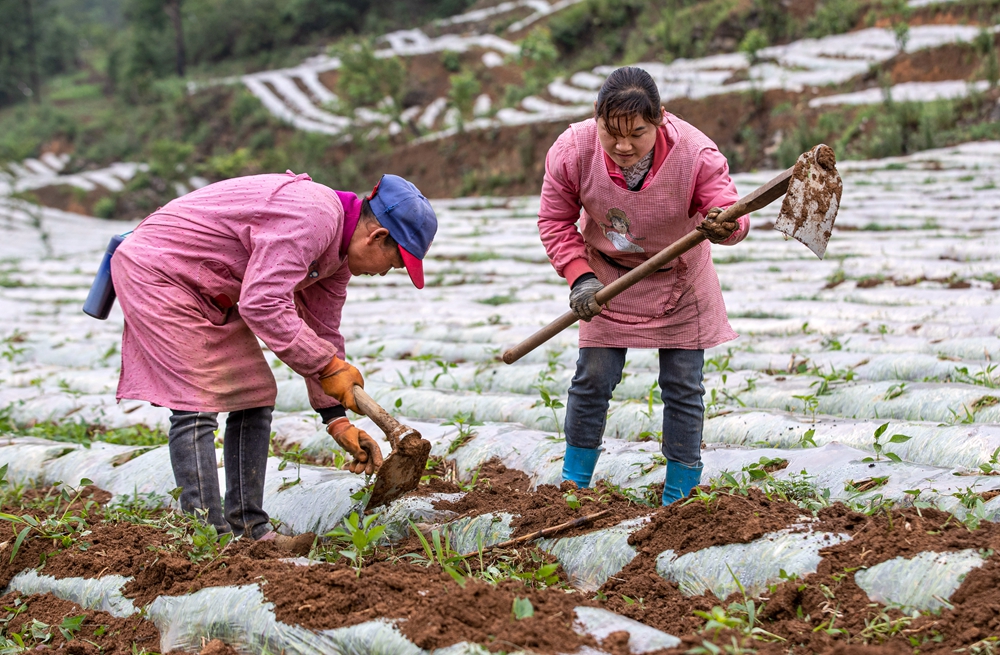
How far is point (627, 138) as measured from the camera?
224 centimetres

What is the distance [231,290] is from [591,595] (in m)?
1.30

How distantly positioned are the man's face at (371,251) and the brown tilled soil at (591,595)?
30.1 inches

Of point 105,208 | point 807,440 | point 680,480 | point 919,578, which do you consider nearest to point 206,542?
point 680,480

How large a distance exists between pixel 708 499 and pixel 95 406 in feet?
11.5

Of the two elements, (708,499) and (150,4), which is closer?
(708,499)

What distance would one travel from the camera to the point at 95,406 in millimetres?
4504

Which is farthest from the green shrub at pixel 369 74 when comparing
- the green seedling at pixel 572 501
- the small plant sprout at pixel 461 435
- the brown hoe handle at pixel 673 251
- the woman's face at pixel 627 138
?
the green seedling at pixel 572 501

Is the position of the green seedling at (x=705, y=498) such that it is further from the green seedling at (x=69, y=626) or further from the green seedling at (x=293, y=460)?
the green seedling at (x=69, y=626)

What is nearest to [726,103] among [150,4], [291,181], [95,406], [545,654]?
[95,406]

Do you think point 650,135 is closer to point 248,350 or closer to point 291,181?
point 291,181

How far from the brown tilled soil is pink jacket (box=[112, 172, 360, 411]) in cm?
46

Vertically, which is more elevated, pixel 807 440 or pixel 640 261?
pixel 640 261

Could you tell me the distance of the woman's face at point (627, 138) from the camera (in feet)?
7.27

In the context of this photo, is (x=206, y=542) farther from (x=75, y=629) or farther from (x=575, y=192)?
(x=575, y=192)
